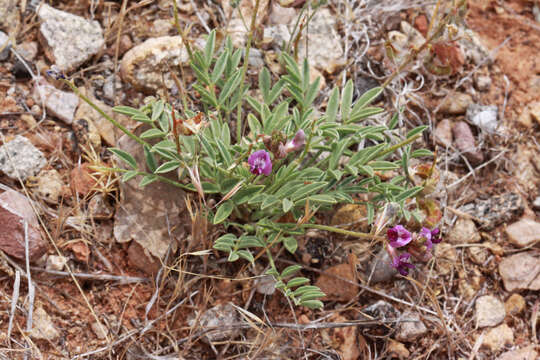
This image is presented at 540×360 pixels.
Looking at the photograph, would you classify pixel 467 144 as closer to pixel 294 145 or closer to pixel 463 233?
pixel 463 233

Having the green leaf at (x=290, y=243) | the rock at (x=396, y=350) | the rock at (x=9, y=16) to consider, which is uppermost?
the rock at (x=9, y=16)

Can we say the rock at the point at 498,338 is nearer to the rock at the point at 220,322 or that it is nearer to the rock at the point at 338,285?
the rock at the point at 338,285

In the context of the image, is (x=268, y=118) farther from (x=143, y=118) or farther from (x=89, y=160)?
(x=89, y=160)

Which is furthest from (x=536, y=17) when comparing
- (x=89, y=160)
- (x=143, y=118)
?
(x=89, y=160)

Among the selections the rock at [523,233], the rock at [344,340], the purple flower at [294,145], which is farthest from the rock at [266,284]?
the rock at [523,233]

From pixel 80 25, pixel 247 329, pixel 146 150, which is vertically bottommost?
pixel 247 329

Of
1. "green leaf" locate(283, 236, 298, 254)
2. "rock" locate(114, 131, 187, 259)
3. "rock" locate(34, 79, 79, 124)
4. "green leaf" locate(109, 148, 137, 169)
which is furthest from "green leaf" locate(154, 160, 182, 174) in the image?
"rock" locate(34, 79, 79, 124)
